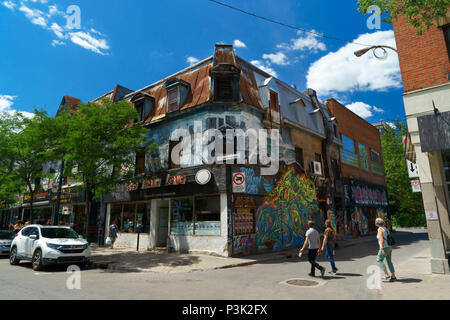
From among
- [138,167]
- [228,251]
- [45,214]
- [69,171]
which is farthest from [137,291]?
[45,214]

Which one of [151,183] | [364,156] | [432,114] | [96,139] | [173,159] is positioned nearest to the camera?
[432,114]

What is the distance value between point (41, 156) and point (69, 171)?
271cm

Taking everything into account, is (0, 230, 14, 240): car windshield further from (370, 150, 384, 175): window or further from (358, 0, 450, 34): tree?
(370, 150, 384, 175): window

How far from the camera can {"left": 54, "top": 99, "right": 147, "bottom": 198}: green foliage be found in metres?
12.5

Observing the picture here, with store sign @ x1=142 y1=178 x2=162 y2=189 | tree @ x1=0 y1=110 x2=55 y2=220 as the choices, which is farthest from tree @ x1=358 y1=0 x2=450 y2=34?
tree @ x1=0 y1=110 x2=55 y2=220

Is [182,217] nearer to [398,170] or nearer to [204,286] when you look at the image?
[204,286]

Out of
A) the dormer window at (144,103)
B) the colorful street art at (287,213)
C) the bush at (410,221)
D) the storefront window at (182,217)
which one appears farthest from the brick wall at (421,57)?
the bush at (410,221)

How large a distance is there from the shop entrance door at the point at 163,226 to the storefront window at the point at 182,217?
1.39 m

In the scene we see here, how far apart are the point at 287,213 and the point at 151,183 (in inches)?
336

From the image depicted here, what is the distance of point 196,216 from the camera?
14.3 meters

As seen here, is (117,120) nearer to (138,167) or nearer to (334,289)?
(138,167)

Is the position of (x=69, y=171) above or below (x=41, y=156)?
below

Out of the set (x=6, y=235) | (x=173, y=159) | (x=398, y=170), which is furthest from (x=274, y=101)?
(x=398, y=170)

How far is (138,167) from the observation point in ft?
57.7
